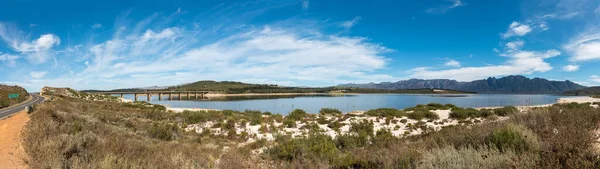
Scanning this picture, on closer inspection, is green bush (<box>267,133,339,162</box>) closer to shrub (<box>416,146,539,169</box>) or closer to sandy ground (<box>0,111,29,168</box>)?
shrub (<box>416,146,539,169</box>)

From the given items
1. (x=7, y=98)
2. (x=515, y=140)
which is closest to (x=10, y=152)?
(x=515, y=140)

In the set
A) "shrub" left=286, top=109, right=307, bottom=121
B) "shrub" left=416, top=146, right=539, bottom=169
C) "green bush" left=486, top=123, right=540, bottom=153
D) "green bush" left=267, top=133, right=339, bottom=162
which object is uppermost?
"green bush" left=486, top=123, right=540, bottom=153

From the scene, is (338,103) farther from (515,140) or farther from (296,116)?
(515,140)

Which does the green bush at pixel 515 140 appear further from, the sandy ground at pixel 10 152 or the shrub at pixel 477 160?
the sandy ground at pixel 10 152

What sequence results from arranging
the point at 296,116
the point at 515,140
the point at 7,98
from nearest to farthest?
the point at 515,140 < the point at 296,116 < the point at 7,98

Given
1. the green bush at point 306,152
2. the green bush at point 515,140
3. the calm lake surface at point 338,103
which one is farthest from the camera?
the calm lake surface at point 338,103

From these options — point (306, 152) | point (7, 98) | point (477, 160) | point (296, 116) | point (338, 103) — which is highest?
point (7, 98)

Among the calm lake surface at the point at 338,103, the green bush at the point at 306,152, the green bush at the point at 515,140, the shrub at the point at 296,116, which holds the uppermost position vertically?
the green bush at the point at 515,140

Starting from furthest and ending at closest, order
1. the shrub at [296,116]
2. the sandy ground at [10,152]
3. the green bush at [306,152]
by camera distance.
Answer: the shrub at [296,116], the green bush at [306,152], the sandy ground at [10,152]

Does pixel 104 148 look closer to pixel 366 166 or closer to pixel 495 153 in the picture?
pixel 366 166

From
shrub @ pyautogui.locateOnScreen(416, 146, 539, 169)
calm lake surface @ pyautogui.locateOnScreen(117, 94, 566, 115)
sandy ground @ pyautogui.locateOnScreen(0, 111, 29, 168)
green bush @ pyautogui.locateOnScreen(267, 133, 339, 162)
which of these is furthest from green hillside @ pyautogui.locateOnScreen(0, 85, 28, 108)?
shrub @ pyautogui.locateOnScreen(416, 146, 539, 169)

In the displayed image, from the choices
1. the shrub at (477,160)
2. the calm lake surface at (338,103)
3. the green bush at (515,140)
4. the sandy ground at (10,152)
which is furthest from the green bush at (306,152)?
the calm lake surface at (338,103)

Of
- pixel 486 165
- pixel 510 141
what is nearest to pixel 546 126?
pixel 510 141

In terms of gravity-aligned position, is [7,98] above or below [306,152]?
above
